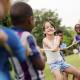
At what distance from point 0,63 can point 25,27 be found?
1.38 meters

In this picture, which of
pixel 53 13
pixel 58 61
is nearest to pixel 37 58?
pixel 58 61

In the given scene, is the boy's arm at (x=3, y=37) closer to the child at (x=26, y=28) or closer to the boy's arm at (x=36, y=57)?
the boy's arm at (x=36, y=57)

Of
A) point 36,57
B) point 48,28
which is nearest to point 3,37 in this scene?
point 36,57

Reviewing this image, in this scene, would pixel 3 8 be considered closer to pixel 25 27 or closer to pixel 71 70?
pixel 25 27

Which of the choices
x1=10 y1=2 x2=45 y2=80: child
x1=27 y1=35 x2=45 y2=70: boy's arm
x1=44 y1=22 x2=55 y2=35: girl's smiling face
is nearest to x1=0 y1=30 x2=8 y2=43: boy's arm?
x1=27 y1=35 x2=45 y2=70: boy's arm

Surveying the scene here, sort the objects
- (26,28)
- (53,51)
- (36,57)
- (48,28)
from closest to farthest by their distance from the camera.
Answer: (36,57) → (26,28) → (48,28) → (53,51)

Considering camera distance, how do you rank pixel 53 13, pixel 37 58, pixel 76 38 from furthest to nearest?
pixel 53 13, pixel 76 38, pixel 37 58

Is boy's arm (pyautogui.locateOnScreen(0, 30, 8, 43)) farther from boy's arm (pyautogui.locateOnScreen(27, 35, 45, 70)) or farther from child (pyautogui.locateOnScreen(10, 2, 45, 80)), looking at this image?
child (pyautogui.locateOnScreen(10, 2, 45, 80))

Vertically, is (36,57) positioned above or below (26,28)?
below

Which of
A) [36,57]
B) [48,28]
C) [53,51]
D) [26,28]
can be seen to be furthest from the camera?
[53,51]

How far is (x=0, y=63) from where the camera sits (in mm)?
2422

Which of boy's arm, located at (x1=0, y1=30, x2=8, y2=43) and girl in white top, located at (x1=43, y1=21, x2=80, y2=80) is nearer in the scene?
boy's arm, located at (x1=0, y1=30, x2=8, y2=43)

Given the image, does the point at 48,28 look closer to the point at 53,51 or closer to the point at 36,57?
the point at 53,51

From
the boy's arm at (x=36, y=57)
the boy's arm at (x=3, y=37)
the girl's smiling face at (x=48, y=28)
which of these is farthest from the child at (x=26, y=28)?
the girl's smiling face at (x=48, y=28)
